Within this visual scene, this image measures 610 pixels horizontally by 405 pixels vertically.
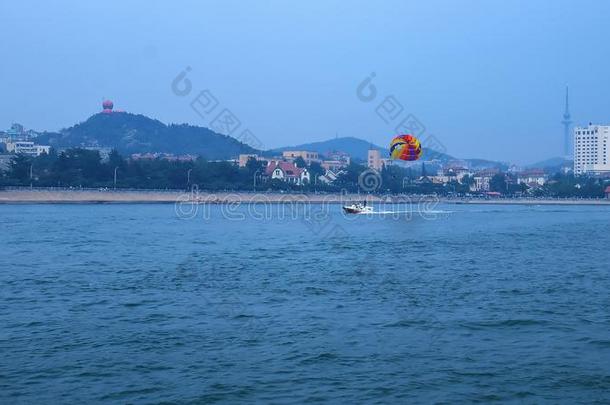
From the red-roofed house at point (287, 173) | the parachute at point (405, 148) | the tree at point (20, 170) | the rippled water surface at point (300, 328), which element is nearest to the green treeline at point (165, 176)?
the tree at point (20, 170)

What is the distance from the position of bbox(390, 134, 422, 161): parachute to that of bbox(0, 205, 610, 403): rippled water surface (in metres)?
35.9

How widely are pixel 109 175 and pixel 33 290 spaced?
7630cm

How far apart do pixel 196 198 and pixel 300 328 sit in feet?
253

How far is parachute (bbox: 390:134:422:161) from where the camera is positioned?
203ft

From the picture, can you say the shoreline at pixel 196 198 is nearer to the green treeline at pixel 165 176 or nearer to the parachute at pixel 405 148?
the green treeline at pixel 165 176

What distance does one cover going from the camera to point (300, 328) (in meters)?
13.1

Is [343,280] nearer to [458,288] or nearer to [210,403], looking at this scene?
[458,288]

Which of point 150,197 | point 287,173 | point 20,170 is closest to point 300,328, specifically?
point 20,170

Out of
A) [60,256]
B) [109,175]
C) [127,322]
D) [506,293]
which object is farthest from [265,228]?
[109,175]

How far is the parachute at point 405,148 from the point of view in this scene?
61.9 meters

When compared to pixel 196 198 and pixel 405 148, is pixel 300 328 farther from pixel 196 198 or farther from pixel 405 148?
pixel 196 198

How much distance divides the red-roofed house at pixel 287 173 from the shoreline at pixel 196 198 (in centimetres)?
1410

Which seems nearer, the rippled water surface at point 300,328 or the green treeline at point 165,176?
the rippled water surface at point 300,328

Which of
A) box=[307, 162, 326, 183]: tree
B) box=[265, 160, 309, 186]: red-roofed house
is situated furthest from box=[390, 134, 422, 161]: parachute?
box=[307, 162, 326, 183]: tree
